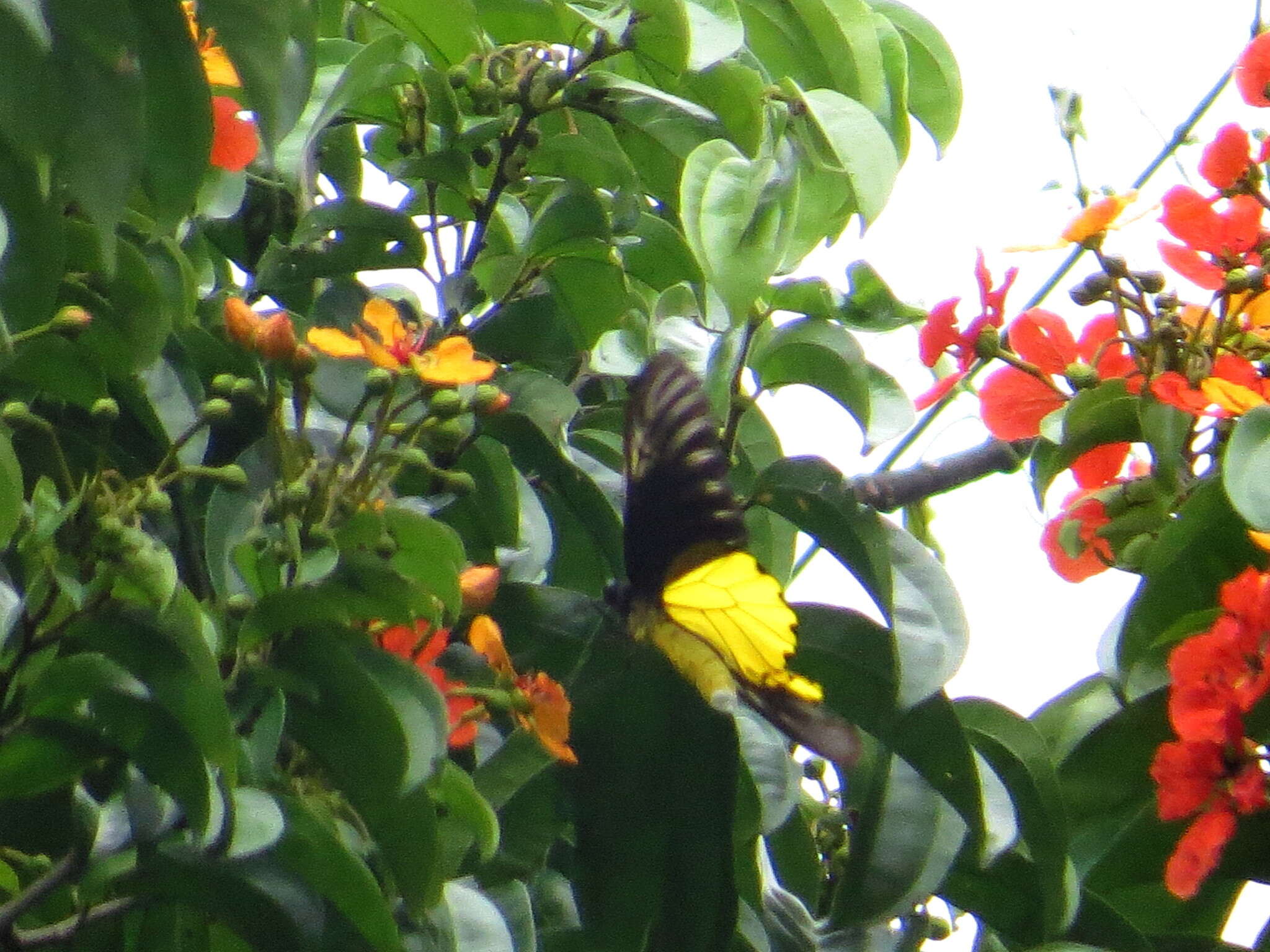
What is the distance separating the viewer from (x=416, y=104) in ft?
4.18

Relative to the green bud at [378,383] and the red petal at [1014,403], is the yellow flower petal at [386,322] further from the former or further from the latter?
the red petal at [1014,403]

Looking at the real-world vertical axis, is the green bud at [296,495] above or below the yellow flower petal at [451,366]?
Result: below

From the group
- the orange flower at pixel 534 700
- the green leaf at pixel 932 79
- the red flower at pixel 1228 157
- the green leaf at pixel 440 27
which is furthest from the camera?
the green leaf at pixel 932 79

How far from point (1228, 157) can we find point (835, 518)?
0.34 meters

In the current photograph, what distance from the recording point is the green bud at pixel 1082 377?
1.10 m

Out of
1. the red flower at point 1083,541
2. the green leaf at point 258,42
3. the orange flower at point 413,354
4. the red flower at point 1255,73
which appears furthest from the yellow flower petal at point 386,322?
the red flower at point 1255,73

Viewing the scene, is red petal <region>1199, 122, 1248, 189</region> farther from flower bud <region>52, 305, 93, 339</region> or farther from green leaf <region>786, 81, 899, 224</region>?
flower bud <region>52, 305, 93, 339</region>

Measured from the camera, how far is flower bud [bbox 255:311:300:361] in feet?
3.19

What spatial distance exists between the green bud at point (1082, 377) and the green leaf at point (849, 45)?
9.7 inches

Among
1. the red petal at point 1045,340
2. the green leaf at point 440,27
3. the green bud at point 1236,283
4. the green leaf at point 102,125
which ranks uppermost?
the green leaf at point 102,125

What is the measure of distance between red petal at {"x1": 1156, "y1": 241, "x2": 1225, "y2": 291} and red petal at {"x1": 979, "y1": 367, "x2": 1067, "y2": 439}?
12 centimetres

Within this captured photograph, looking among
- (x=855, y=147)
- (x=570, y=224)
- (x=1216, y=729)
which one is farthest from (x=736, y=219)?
(x=1216, y=729)

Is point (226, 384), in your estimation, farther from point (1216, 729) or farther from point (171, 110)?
point (1216, 729)

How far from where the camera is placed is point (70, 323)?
0.93 m
